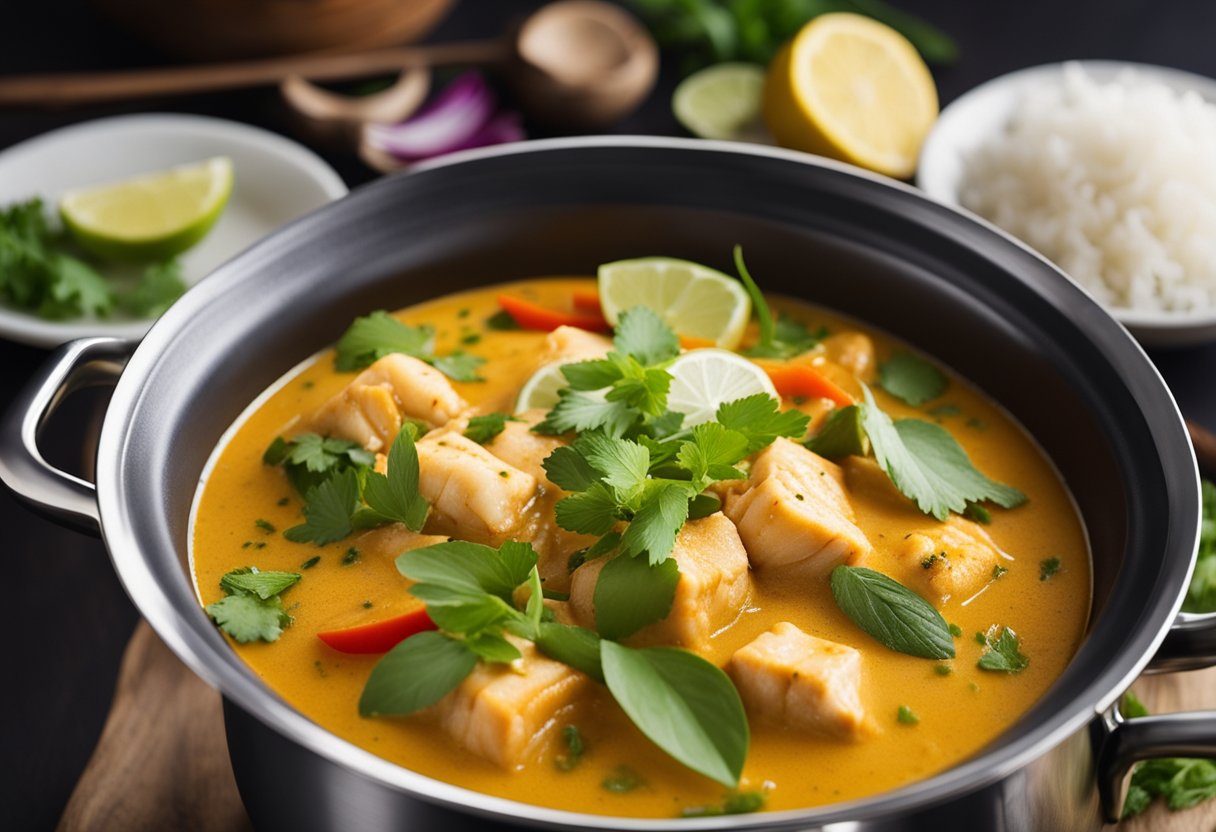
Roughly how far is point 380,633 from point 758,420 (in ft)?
2.84

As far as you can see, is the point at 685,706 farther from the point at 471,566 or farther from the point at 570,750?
the point at 471,566

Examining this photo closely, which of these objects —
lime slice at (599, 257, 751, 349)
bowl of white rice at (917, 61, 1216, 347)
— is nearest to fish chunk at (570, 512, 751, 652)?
lime slice at (599, 257, 751, 349)

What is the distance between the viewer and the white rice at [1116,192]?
4.12 meters

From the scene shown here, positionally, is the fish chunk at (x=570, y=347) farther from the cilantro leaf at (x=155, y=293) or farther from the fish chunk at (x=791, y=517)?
the cilantro leaf at (x=155, y=293)

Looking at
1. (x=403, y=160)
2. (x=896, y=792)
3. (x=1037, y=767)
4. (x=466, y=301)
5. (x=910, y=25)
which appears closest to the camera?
(x=896, y=792)

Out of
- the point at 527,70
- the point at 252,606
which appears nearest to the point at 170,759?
the point at 252,606

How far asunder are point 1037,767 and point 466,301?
6.70 feet

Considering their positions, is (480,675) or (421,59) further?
(421,59)

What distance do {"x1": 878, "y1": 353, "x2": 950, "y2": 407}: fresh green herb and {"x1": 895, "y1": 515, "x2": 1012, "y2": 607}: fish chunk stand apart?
21.2 inches

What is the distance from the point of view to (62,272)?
160 inches

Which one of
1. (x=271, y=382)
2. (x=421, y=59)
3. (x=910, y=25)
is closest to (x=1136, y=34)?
(x=910, y=25)

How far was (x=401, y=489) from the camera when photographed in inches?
103

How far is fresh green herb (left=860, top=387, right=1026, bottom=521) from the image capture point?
2.78 meters

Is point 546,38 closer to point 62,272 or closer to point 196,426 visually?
point 62,272
